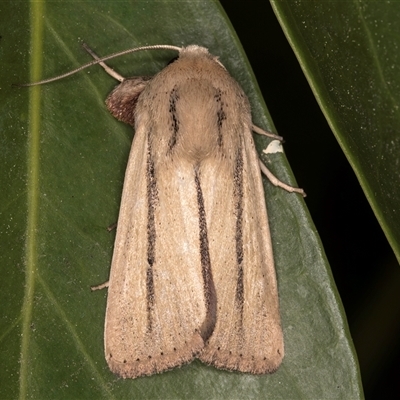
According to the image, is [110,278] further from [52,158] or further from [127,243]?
[52,158]

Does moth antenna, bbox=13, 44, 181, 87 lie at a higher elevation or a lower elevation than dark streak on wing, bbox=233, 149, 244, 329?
higher

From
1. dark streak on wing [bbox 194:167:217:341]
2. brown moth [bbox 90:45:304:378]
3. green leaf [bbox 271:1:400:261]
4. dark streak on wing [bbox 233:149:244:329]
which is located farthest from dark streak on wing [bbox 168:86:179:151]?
green leaf [bbox 271:1:400:261]

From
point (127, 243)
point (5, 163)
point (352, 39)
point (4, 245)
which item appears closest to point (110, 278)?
point (127, 243)

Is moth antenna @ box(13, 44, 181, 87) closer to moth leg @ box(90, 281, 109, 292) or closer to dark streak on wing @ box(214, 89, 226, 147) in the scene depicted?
dark streak on wing @ box(214, 89, 226, 147)

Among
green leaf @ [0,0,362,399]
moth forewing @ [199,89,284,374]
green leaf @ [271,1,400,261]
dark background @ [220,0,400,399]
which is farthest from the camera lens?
dark background @ [220,0,400,399]

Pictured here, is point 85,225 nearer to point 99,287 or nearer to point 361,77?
point 99,287
